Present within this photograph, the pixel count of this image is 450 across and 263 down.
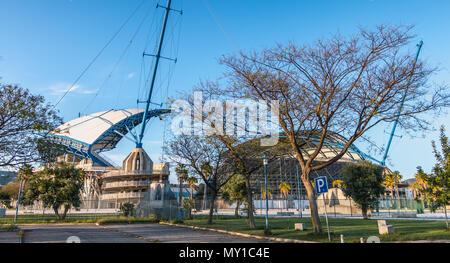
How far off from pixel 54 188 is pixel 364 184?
36.9m

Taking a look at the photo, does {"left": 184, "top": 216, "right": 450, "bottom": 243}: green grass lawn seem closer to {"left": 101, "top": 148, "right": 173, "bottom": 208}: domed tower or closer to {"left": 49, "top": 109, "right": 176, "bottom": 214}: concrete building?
{"left": 49, "top": 109, "right": 176, "bottom": 214}: concrete building

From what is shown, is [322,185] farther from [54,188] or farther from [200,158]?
[54,188]

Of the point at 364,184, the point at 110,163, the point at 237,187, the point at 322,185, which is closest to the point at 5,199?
the point at 110,163

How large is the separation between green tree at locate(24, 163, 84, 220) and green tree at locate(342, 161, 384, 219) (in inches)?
1317

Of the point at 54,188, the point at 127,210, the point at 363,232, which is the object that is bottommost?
the point at 127,210

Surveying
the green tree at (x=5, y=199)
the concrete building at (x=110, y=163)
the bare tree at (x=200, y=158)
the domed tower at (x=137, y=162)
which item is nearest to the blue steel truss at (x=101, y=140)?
the concrete building at (x=110, y=163)

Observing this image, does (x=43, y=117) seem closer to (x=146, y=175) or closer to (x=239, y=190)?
(x=239, y=190)

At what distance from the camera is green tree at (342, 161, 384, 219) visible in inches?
1383

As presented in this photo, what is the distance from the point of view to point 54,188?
34.9 m

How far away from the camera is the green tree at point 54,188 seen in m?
34.5

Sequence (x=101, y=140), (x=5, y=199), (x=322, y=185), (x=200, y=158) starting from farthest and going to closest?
(x=101, y=140), (x=5, y=199), (x=200, y=158), (x=322, y=185)

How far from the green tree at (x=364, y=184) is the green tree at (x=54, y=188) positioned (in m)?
33.5
